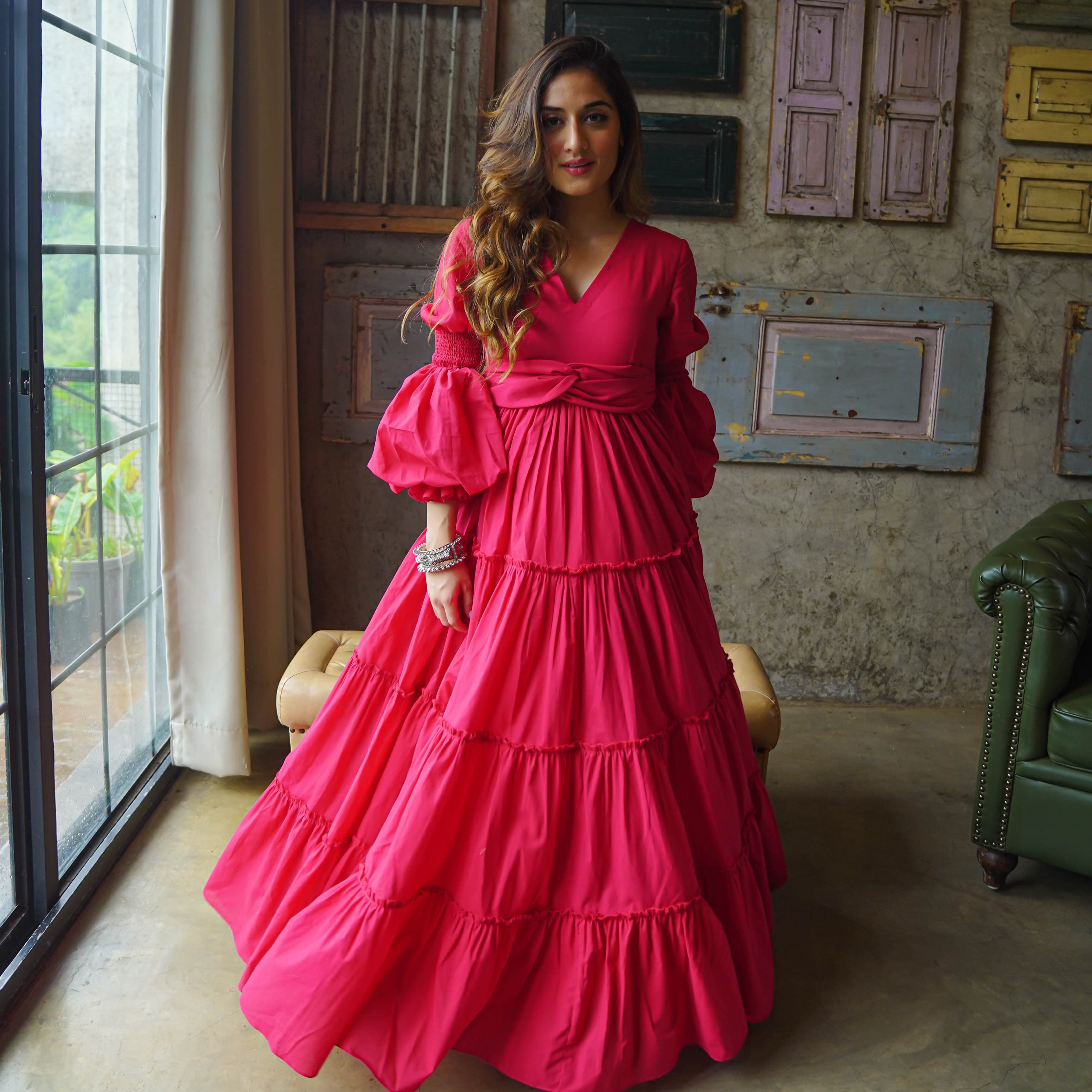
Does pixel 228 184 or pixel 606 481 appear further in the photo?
pixel 228 184

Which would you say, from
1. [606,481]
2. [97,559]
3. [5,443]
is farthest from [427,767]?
[97,559]

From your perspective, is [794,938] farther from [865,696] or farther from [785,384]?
[785,384]

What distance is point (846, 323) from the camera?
3508mm

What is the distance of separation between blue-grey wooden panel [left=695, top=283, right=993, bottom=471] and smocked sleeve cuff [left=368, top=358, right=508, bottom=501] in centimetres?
173

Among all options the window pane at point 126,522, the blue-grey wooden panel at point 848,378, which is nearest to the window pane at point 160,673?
the window pane at point 126,522

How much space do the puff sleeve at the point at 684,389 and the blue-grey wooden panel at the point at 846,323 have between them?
1.28 m

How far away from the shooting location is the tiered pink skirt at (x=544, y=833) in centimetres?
175

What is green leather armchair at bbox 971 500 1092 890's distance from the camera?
2430 millimetres

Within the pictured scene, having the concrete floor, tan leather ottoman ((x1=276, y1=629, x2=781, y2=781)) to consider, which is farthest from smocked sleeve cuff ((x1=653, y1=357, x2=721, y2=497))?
the concrete floor

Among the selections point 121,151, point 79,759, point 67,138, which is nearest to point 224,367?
point 121,151

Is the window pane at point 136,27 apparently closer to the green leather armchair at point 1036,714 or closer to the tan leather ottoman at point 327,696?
the tan leather ottoman at point 327,696

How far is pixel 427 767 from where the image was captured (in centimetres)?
179

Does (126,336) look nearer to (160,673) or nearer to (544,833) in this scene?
(160,673)

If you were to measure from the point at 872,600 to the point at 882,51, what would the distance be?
1.77 meters
